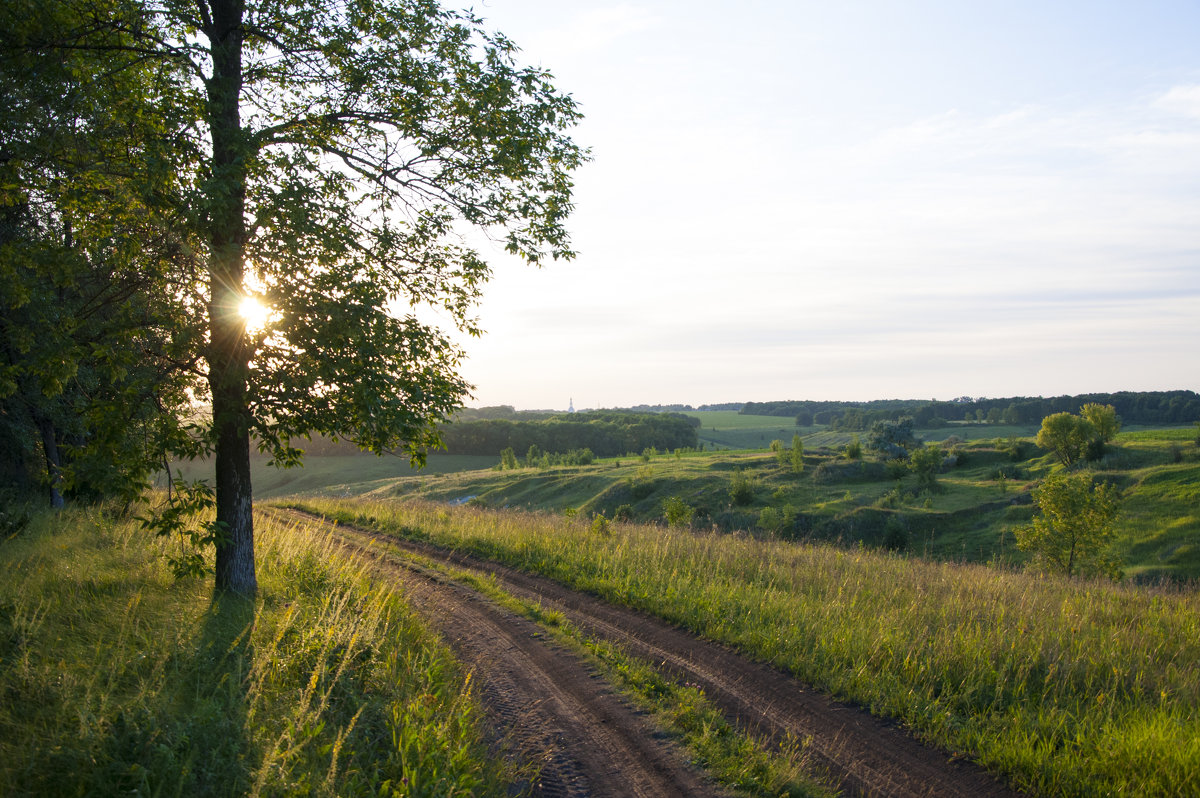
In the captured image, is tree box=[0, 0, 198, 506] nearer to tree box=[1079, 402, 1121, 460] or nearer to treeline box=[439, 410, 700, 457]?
tree box=[1079, 402, 1121, 460]

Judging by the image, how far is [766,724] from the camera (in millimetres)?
6457

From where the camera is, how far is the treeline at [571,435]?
396 feet

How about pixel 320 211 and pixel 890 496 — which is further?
pixel 890 496

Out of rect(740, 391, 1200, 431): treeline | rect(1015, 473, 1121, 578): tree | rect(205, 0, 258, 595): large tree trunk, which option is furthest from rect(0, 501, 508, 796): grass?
rect(740, 391, 1200, 431): treeline

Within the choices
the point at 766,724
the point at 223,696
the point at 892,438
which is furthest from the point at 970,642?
the point at 892,438

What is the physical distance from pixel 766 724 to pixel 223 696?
5.21m

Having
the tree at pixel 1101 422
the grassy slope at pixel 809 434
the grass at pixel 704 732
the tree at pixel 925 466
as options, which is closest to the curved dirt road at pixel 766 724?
the grass at pixel 704 732

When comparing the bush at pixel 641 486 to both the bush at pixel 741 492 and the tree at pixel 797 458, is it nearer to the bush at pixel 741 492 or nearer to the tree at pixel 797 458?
the bush at pixel 741 492

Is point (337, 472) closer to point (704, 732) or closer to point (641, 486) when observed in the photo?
point (641, 486)

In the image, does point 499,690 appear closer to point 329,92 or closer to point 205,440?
point 205,440

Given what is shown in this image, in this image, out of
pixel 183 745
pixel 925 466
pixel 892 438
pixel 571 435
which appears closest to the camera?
pixel 183 745

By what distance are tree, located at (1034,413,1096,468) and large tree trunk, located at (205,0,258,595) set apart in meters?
62.8

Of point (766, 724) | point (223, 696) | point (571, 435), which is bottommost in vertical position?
point (571, 435)

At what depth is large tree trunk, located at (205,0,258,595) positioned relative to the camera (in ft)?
23.3
